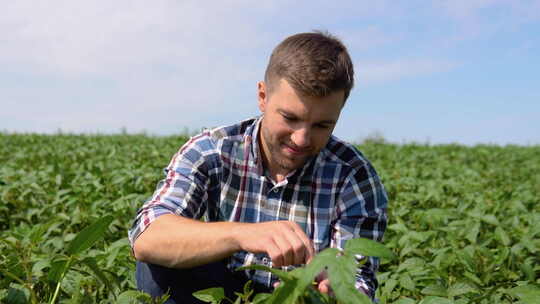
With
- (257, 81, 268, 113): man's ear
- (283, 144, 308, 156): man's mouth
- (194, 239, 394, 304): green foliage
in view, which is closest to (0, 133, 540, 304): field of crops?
(194, 239, 394, 304): green foliage

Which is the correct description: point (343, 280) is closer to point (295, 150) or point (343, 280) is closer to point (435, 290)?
point (435, 290)

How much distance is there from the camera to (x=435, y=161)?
11523mm

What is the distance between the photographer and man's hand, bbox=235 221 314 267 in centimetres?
139

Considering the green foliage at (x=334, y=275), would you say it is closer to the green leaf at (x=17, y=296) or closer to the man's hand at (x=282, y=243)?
the man's hand at (x=282, y=243)

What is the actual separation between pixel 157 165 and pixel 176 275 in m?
4.69

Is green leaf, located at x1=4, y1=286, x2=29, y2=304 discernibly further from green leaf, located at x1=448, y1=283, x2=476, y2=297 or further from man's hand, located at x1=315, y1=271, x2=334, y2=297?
green leaf, located at x1=448, y1=283, x2=476, y2=297

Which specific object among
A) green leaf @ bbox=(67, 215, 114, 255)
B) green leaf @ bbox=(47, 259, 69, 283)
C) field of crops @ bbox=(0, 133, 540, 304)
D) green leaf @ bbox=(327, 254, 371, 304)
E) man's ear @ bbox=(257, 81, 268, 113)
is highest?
man's ear @ bbox=(257, 81, 268, 113)

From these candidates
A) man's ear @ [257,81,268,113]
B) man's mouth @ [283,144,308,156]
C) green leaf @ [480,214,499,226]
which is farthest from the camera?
green leaf @ [480,214,499,226]

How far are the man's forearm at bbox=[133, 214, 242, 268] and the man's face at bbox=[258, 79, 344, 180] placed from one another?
1.76ft

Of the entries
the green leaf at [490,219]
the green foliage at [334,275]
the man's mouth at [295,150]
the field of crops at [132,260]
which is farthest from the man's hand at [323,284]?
the green leaf at [490,219]

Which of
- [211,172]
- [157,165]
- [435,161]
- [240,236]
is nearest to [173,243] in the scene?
[240,236]

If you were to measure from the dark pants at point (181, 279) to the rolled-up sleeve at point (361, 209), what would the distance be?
0.49 metres

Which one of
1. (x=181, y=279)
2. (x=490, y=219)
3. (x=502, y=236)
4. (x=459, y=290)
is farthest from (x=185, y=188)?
(x=490, y=219)

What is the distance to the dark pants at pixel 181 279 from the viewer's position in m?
2.28
